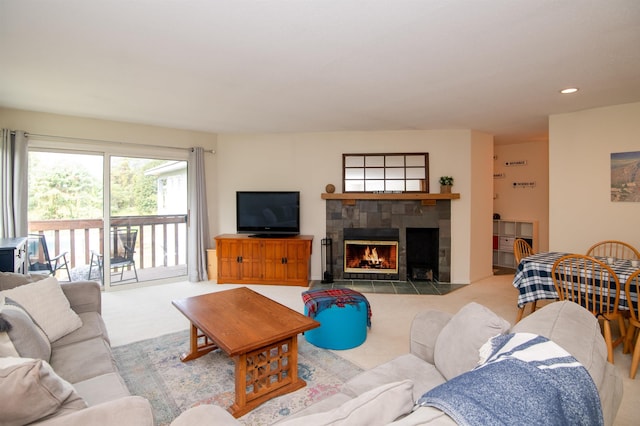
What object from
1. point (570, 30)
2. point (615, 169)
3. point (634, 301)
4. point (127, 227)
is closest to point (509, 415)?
point (570, 30)

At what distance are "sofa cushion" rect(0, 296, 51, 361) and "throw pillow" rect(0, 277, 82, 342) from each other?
0.72 feet

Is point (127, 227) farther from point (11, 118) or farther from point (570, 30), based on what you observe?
point (570, 30)

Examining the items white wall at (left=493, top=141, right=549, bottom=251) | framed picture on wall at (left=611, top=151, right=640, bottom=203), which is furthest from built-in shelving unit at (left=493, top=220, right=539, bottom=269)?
framed picture on wall at (left=611, top=151, right=640, bottom=203)

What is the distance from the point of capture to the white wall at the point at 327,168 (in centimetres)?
508

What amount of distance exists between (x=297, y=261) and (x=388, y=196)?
1743mm

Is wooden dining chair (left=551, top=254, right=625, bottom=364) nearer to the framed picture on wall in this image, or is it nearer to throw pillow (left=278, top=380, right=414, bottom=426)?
the framed picture on wall

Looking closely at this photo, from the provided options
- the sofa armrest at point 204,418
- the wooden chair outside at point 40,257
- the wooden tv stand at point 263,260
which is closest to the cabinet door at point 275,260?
the wooden tv stand at point 263,260

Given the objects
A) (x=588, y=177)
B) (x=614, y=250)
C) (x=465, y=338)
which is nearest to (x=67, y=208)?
(x=465, y=338)

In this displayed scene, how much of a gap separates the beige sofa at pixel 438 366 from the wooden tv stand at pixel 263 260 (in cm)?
312

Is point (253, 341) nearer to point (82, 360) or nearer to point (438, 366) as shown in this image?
point (82, 360)

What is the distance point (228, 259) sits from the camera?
508 centimetres

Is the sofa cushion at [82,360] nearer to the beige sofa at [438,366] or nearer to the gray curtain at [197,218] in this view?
the beige sofa at [438,366]

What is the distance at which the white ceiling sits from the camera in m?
1.88

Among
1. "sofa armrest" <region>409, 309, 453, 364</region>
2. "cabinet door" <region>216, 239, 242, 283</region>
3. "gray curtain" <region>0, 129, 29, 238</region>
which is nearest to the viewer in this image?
"sofa armrest" <region>409, 309, 453, 364</region>
